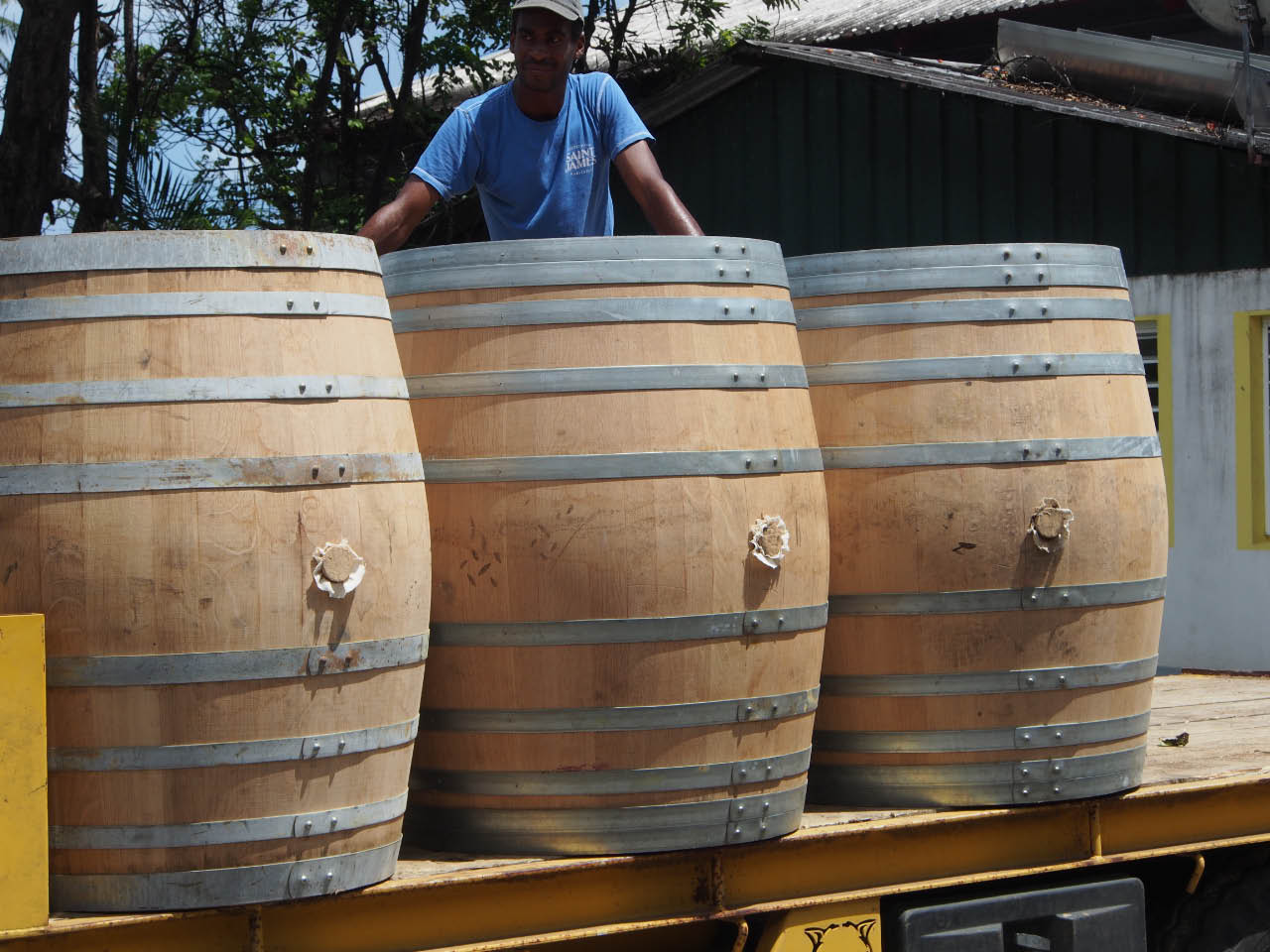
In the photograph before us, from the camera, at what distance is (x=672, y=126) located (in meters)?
13.1

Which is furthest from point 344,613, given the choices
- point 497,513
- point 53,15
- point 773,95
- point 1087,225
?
point 773,95

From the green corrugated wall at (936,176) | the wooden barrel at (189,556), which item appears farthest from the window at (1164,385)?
the wooden barrel at (189,556)

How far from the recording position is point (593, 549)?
3467 mm

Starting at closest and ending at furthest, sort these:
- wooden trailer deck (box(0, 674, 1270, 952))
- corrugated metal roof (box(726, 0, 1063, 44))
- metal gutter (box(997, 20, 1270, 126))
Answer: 1. wooden trailer deck (box(0, 674, 1270, 952))
2. metal gutter (box(997, 20, 1270, 126))
3. corrugated metal roof (box(726, 0, 1063, 44))

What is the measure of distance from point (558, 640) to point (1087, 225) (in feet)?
26.8

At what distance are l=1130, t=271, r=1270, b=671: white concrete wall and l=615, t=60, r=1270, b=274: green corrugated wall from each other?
0.65 feet

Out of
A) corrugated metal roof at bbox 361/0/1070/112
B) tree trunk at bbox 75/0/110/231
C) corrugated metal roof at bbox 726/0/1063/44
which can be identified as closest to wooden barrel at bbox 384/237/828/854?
tree trunk at bbox 75/0/110/231

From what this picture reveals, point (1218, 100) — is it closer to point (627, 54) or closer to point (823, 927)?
point (627, 54)

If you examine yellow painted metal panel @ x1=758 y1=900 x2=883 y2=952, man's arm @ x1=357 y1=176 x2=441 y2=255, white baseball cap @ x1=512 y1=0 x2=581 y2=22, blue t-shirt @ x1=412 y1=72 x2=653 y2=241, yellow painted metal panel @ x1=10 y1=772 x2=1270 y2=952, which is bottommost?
yellow painted metal panel @ x1=758 y1=900 x2=883 y2=952

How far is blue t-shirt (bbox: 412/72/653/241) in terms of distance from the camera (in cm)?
426

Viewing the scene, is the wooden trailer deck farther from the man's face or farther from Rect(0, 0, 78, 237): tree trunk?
Rect(0, 0, 78, 237): tree trunk

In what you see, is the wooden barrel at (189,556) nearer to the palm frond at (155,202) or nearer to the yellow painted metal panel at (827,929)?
the yellow painted metal panel at (827,929)

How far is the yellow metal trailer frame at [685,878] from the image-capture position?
298 cm

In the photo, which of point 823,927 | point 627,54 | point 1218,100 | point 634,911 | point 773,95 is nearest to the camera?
point 634,911
